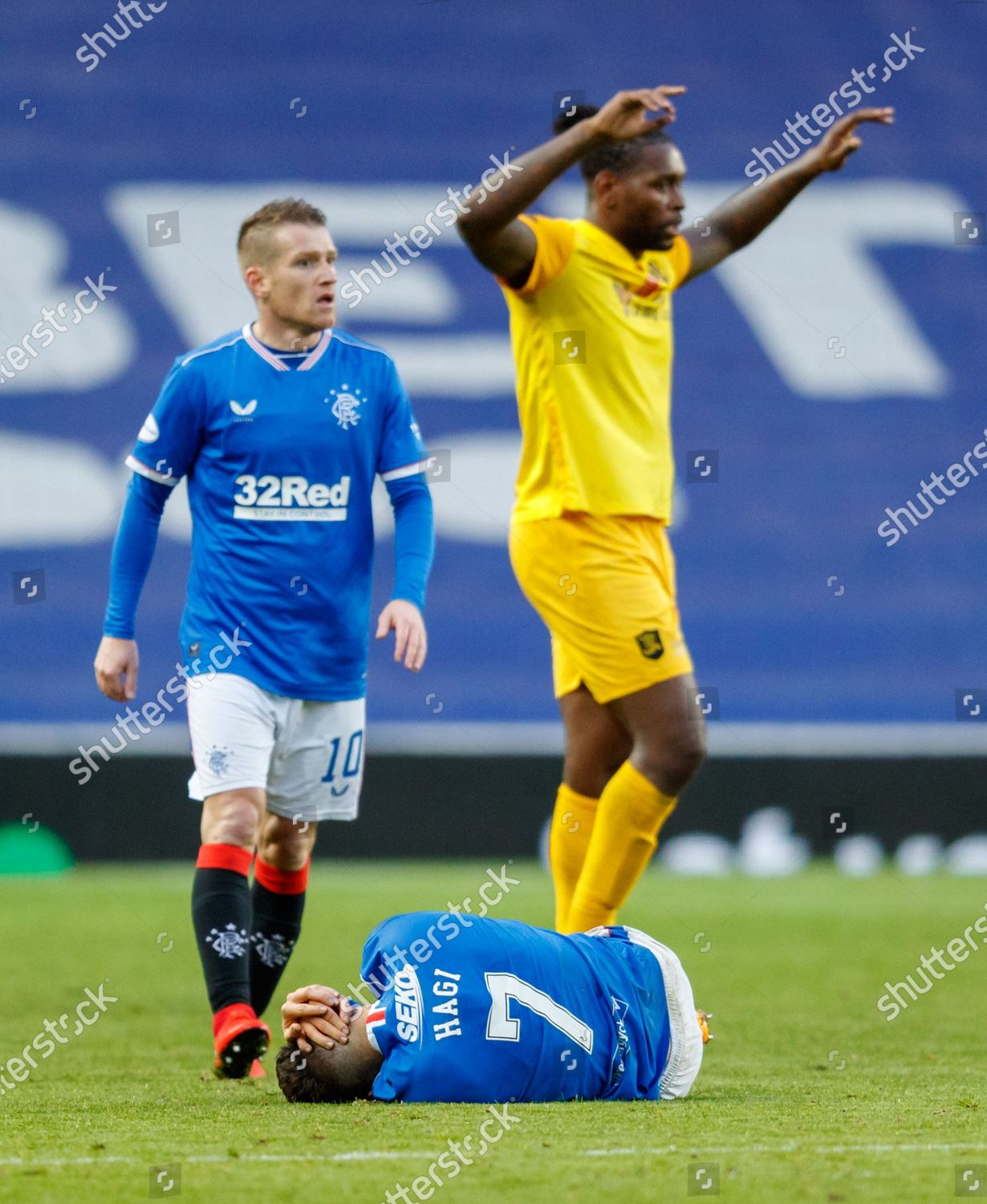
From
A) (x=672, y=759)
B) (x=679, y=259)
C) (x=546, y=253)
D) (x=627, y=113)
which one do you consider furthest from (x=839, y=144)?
(x=672, y=759)

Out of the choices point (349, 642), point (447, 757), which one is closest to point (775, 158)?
point (447, 757)

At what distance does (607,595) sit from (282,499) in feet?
2.89

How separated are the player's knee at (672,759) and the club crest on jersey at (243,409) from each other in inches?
51.3

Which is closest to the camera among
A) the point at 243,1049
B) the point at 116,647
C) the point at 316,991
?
the point at 316,991

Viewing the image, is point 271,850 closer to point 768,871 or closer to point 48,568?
point 768,871

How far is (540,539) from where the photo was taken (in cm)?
478

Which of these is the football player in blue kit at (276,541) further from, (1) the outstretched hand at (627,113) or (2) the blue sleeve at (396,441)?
(1) the outstretched hand at (627,113)

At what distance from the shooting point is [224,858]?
13.6 feet

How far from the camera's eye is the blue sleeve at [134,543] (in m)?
4.42

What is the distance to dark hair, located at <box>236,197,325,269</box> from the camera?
14.6ft

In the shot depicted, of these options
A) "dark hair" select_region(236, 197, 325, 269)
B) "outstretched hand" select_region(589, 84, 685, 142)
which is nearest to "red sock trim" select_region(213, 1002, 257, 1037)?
"dark hair" select_region(236, 197, 325, 269)

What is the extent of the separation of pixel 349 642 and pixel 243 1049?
1043 millimetres

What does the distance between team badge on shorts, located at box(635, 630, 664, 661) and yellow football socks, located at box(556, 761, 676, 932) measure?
0.28 meters

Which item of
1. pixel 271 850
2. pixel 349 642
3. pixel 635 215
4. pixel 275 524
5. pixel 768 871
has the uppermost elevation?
pixel 635 215
